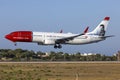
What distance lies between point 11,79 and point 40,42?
188 feet

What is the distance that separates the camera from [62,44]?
107m

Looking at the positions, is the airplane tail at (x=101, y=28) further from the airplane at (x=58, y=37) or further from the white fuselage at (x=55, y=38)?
the white fuselage at (x=55, y=38)

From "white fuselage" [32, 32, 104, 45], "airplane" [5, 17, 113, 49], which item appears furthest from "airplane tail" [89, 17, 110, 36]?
"white fuselage" [32, 32, 104, 45]

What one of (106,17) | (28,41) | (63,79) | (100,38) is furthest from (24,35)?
(63,79)

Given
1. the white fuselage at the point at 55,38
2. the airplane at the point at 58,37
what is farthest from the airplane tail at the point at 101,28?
the white fuselage at the point at 55,38

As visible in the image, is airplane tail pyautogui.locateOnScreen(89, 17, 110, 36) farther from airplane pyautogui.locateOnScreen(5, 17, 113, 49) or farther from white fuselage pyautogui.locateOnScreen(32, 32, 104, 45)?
white fuselage pyautogui.locateOnScreen(32, 32, 104, 45)

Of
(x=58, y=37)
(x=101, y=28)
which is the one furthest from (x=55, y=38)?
(x=101, y=28)

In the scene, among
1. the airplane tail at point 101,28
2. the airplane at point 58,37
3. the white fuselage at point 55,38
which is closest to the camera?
the airplane at point 58,37

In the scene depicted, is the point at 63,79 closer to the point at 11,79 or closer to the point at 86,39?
the point at 11,79

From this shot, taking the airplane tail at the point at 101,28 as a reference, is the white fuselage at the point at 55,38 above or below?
below

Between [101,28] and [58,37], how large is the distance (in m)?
14.7

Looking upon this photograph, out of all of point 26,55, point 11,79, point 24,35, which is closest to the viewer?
point 11,79

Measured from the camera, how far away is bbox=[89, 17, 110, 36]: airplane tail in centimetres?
11186

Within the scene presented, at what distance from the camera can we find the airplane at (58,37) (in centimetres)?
10092
